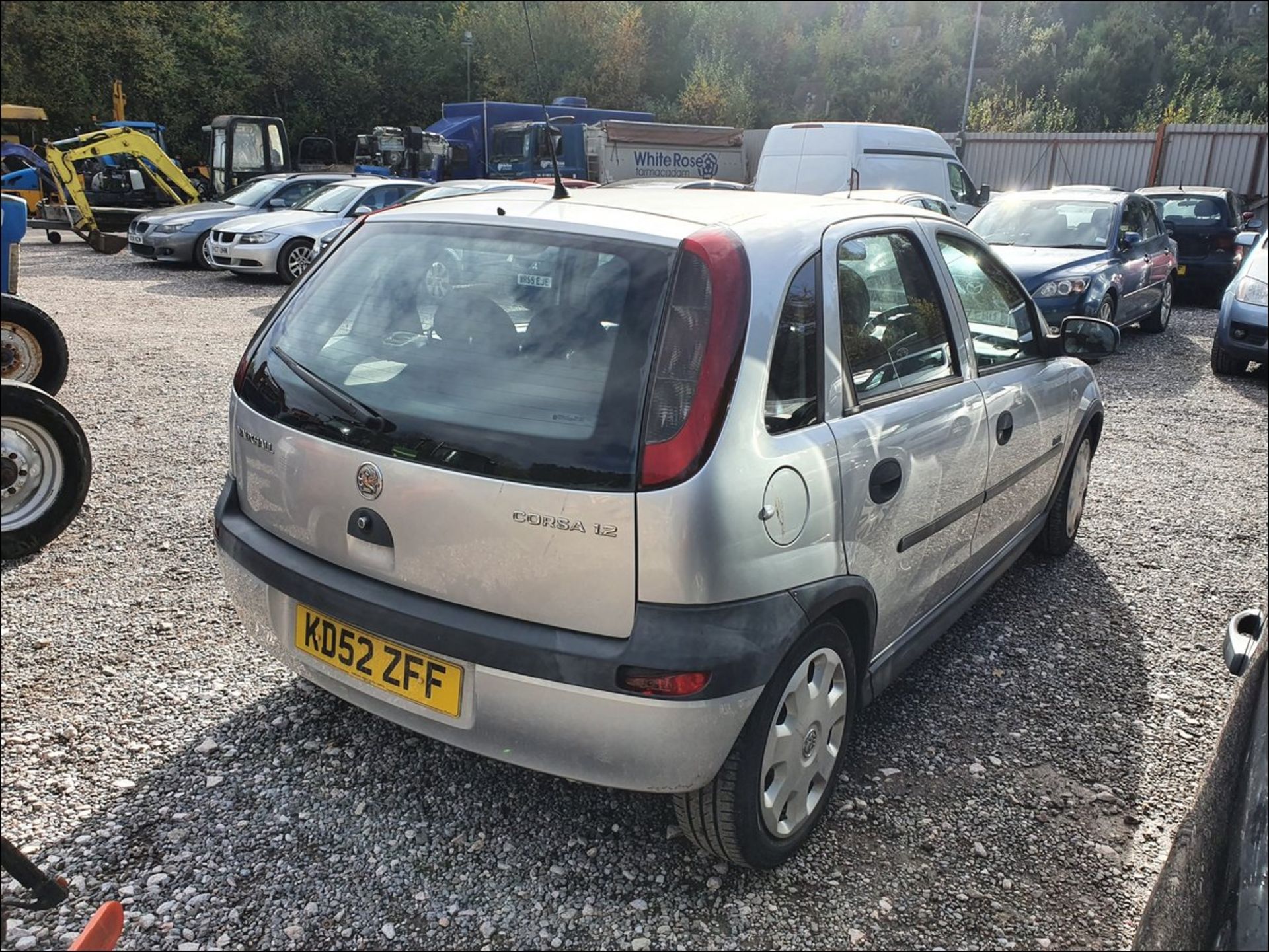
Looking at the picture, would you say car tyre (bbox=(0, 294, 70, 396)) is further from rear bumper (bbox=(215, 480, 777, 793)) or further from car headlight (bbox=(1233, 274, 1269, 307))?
car headlight (bbox=(1233, 274, 1269, 307))

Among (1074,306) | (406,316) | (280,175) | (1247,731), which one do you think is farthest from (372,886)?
(280,175)

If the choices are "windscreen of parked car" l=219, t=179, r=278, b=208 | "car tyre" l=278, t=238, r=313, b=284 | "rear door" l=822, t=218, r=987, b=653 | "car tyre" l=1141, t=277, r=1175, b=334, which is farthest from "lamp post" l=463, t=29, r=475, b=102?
"rear door" l=822, t=218, r=987, b=653

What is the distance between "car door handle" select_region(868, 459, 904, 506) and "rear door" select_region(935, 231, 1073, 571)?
0.77 m

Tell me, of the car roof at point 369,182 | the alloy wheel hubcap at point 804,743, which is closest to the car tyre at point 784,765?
the alloy wheel hubcap at point 804,743

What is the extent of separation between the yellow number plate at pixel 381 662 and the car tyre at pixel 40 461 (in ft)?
5.33

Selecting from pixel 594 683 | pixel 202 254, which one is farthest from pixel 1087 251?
pixel 202 254

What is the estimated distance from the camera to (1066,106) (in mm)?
34000

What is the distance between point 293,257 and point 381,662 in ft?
40.2

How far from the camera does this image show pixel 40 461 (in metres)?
3.73

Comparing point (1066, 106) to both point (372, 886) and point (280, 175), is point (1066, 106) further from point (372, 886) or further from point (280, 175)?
point (372, 886)

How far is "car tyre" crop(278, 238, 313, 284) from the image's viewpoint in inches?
521

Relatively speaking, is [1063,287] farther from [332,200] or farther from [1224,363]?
[332,200]

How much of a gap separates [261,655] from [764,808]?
1938mm

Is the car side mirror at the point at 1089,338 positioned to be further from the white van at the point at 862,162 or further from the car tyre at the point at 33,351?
the white van at the point at 862,162
